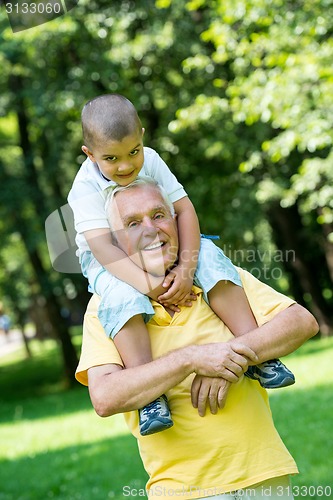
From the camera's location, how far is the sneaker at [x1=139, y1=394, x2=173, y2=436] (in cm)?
237

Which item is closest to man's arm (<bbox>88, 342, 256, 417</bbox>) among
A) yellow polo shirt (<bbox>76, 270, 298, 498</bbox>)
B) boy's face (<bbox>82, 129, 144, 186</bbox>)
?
yellow polo shirt (<bbox>76, 270, 298, 498</bbox>)

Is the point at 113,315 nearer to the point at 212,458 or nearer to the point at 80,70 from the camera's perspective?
the point at 212,458

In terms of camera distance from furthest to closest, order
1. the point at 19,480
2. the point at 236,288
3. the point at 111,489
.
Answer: the point at 19,480 < the point at 111,489 < the point at 236,288

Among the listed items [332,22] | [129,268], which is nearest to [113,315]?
[129,268]

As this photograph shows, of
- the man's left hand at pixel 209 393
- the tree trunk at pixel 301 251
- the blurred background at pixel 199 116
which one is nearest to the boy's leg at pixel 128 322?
the man's left hand at pixel 209 393

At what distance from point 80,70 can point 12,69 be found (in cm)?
211

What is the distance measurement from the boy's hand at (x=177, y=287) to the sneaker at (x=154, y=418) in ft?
1.15

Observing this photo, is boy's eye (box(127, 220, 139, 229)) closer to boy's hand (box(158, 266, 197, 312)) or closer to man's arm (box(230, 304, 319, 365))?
boy's hand (box(158, 266, 197, 312))

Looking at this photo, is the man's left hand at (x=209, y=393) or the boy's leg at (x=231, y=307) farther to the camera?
Result: the boy's leg at (x=231, y=307)

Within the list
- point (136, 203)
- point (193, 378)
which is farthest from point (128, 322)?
point (136, 203)

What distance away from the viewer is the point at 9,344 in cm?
4616

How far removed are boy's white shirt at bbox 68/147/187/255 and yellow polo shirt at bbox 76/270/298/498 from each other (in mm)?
282

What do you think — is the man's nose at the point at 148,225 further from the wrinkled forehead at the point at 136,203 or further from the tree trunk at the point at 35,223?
the tree trunk at the point at 35,223

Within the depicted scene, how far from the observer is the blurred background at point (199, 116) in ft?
32.1
